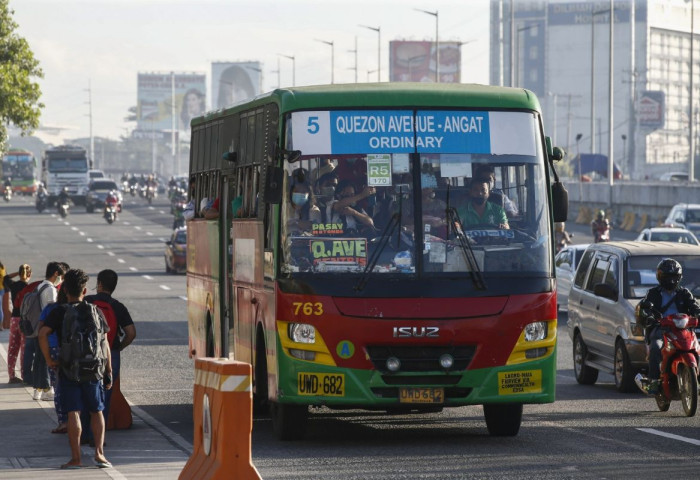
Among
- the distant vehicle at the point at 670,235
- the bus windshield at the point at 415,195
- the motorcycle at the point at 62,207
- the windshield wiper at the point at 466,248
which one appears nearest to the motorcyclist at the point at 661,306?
the bus windshield at the point at 415,195

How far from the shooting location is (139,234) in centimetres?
7719

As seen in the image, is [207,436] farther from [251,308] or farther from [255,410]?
[255,410]

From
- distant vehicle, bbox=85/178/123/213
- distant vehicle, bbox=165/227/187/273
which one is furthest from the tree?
distant vehicle, bbox=85/178/123/213

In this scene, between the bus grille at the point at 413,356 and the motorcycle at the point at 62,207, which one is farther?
the motorcycle at the point at 62,207

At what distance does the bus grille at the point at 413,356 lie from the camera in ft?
42.6

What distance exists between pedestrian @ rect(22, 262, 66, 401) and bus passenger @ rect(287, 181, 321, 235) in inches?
188

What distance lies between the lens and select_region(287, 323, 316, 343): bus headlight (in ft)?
42.5

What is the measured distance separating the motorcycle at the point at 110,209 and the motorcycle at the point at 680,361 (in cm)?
7016

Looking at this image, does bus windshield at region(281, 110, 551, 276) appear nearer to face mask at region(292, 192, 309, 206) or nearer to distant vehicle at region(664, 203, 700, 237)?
face mask at region(292, 192, 309, 206)

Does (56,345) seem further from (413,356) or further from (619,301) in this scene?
(619,301)

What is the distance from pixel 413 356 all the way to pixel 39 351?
6034 mm

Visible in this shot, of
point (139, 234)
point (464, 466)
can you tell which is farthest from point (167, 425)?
point (139, 234)

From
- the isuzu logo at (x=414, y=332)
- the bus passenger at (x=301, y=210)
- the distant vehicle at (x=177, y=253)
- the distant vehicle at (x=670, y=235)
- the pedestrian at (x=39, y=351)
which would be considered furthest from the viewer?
the distant vehicle at (x=177, y=253)

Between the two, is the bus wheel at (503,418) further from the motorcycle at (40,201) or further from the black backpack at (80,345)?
the motorcycle at (40,201)
